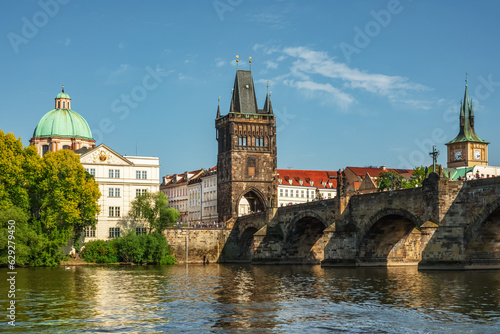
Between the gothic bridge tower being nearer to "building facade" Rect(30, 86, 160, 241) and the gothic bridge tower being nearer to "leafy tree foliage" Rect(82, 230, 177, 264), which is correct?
"building facade" Rect(30, 86, 160, 241)

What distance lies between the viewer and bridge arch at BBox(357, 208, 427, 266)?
6016cm

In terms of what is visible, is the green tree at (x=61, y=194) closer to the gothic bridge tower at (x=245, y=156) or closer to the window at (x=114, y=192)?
the window at (x=114, y=192)

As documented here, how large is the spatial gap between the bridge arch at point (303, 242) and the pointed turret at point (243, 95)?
33398 millimetres

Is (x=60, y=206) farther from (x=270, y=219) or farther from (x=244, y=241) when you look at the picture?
(x=244, y=241)

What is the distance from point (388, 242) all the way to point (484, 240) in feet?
44.9

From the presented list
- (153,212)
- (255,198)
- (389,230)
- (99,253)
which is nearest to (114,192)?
(153,212)

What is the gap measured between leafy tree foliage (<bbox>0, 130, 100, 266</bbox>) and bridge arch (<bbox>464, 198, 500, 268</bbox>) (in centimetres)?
3936

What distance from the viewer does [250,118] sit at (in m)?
106

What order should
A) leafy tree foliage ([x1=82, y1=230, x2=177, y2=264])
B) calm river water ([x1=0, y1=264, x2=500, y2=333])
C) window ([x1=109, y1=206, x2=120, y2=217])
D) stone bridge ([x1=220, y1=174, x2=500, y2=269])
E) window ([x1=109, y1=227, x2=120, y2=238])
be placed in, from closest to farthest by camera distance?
calm river water ([x1=0, y1=264, x2=500, y2=333]), stone bridge ([x1=220, y1=174, x2=500, y2=269]), leafy tree foliage ([x1=82, y1=230, x2=177, y2=264]), window ([x1=109, y1=227, x2=120, y2=238]), window ([x1=109, y1=206, x2=120, y2=217])

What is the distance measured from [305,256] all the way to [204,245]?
17231 millimetres

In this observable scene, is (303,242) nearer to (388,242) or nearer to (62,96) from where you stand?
(388,242)

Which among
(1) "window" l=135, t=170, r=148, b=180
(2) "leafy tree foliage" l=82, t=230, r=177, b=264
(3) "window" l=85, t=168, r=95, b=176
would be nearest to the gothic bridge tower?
(1) "window" l=135, t=170, r=148, b=180

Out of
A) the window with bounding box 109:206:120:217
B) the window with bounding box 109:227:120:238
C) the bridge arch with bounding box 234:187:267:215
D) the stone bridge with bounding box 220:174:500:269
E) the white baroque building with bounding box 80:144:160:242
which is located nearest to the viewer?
the stone bridge with bounding box 220:174:500:269

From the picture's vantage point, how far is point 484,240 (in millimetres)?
49844
